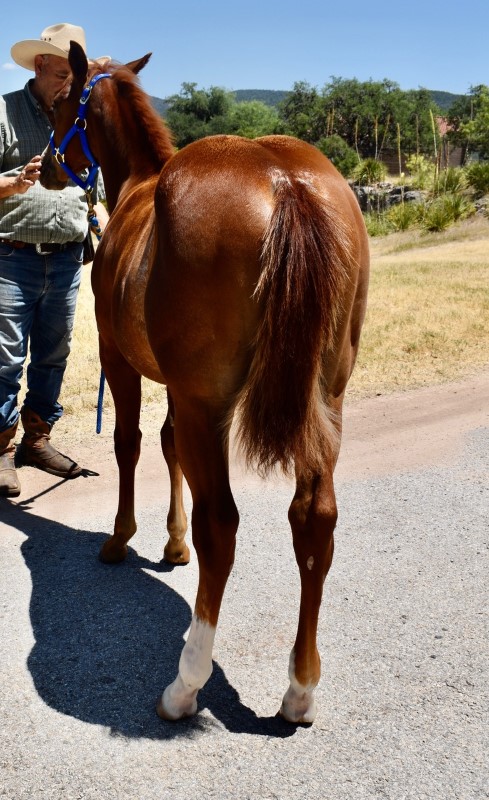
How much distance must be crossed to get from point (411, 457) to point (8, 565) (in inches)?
106

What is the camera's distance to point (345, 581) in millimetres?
3461

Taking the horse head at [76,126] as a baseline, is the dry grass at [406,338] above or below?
below

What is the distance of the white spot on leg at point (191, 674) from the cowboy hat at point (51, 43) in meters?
3.24

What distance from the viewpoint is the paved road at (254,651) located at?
2.30 meters

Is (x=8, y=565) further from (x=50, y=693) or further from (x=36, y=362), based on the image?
(x=36, y=362)

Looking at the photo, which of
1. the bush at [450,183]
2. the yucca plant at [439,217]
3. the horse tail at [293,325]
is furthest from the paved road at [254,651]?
the bush at [450,183]

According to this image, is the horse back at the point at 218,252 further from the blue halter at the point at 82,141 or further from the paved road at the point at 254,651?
the blue halter at the point at 82,141

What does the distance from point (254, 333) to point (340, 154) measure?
4434 centimetres

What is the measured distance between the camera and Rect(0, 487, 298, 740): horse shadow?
101 inches

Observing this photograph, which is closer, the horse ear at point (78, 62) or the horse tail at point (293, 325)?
the horse tail at point (293, 325)

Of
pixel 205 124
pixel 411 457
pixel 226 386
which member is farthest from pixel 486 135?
pixel 226 386

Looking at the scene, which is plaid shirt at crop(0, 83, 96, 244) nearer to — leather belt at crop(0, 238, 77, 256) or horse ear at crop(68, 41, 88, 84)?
leather belt at crop(0, 238, 77, 256)

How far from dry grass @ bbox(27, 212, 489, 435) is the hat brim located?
254 centimetres

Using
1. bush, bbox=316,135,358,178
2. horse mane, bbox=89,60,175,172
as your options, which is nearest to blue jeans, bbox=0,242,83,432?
horse mane, bbox=89,60,175,172
